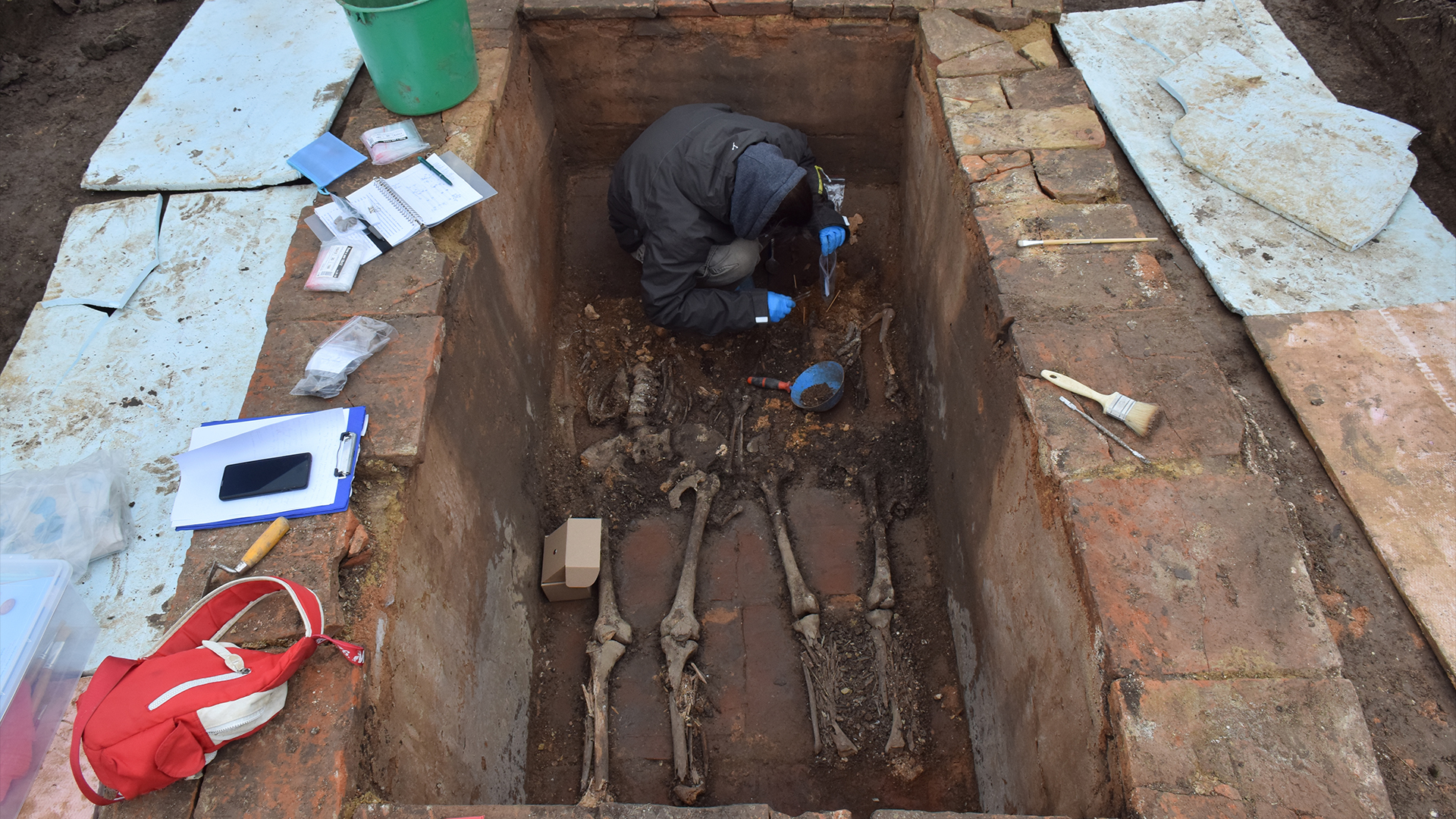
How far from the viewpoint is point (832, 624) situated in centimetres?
352

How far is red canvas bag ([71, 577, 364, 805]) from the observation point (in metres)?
1.87

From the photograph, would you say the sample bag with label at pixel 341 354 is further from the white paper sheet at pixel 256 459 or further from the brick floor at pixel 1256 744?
the brick floor at pixel 1256 744

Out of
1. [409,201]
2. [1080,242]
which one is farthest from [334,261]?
[1080,242]

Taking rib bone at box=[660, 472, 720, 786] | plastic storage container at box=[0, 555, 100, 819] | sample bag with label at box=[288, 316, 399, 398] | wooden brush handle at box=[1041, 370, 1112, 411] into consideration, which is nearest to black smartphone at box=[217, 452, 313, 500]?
sample bag with label at box=[288, 316, 399, 398]

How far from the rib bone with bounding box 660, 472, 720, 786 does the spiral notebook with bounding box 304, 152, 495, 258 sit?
176 cm

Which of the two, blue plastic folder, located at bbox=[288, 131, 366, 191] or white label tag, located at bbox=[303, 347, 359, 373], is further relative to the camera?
blue plastic folder, located at bbox=[288, 131, 366, 191]

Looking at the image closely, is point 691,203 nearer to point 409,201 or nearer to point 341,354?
point 409,201

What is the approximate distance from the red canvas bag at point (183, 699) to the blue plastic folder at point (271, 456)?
0.35m

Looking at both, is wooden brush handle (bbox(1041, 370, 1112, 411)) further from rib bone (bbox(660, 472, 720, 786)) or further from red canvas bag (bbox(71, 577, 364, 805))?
red canvas bag (bbox(71, 577, 364, 805))

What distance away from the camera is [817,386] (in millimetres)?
4246

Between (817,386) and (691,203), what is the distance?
46.1 inches

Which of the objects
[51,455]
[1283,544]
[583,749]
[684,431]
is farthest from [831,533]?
[51,455]

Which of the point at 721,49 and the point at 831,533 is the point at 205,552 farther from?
the point at 721,49

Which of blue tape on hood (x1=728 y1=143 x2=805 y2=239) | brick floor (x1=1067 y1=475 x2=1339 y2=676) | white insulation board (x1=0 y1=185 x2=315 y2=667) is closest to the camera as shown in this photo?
brick floor (x1=1067 y1=475 x2=1339 y2=676)
